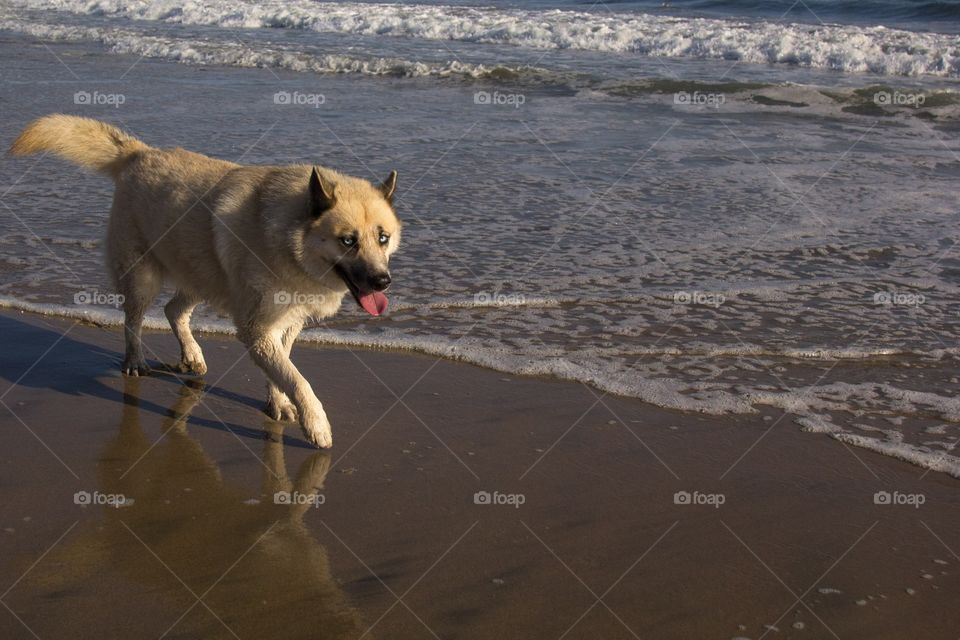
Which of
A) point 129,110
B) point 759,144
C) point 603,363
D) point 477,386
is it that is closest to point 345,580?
point 477,386

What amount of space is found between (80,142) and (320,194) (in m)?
1.90

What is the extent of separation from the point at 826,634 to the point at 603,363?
2.63 metres

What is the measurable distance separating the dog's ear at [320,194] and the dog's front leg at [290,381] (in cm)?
67

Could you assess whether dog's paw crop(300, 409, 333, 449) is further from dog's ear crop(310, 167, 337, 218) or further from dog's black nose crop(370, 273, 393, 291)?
dog's ear crop(310, 167, 337, 218)

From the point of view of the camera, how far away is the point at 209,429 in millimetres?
5070

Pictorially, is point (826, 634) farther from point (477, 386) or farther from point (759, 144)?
point (759, 144)

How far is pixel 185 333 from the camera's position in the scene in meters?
5.80

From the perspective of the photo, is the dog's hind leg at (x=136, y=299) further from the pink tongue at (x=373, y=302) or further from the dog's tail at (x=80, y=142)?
the pink tongue at (x=373, y=302)

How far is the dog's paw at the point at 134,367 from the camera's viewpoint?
225 inches

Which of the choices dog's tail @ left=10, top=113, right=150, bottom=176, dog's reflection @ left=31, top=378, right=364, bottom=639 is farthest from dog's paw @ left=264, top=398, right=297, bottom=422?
dog's tail @ left=10, top=113, right=150, bottom=176

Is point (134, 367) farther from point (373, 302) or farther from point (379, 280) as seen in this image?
point (379, 280)

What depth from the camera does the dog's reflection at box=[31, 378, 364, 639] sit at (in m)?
3.49

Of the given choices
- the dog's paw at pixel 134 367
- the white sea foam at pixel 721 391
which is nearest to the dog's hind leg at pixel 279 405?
the dog's paw at pixel 134 367

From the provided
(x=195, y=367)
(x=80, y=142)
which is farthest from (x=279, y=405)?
(x=80, y=142)
